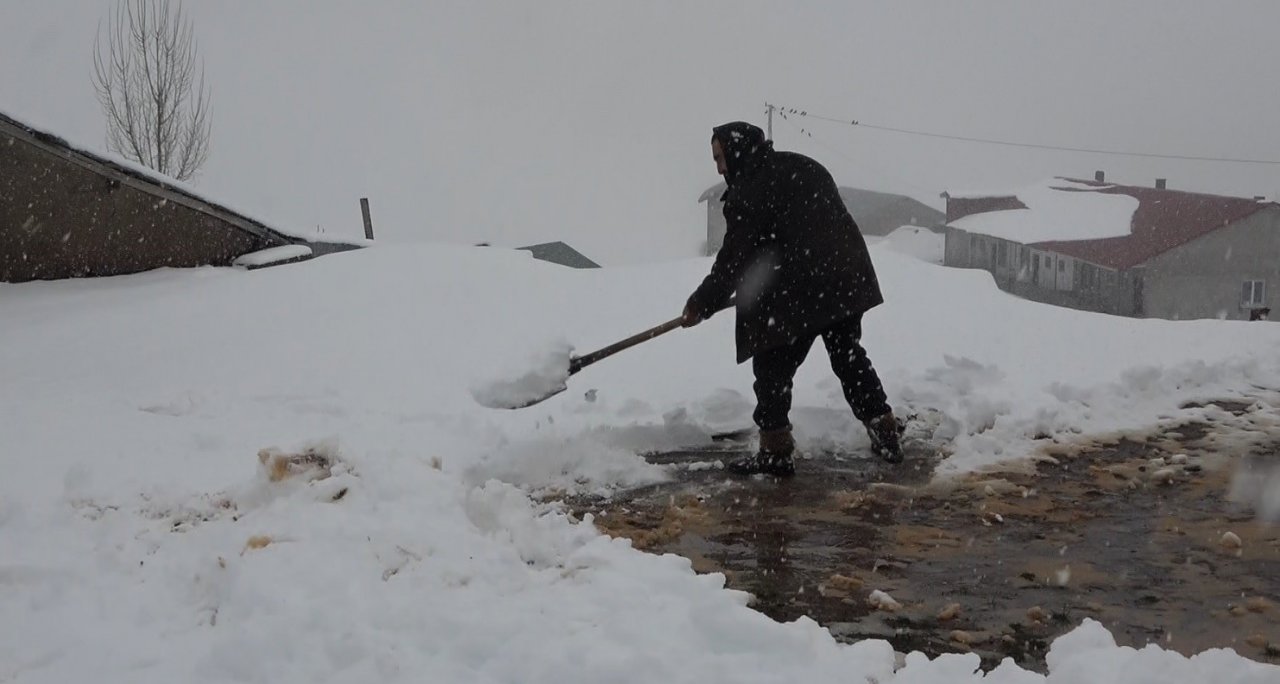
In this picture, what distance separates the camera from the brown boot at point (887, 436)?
4.90 m

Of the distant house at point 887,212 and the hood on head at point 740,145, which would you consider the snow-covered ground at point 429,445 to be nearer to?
the hood on head at point 740,145

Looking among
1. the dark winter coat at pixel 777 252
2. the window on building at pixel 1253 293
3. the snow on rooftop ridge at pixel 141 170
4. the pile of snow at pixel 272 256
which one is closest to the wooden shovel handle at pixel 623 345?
the dark winter coat at pixel 777 252

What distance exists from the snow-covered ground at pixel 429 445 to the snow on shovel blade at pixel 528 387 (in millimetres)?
93

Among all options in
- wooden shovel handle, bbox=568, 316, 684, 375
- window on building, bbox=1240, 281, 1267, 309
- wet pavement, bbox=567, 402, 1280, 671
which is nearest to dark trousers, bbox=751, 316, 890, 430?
wet pavement, bbox=567, 402, 1280, 671

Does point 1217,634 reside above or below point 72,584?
below

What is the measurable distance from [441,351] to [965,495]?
124 inches

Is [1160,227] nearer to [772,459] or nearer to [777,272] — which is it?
[777,272]

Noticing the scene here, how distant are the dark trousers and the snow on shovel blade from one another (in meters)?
1.07

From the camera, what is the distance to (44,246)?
27.4 feet

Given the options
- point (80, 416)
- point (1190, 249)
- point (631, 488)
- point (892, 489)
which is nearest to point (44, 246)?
point (80, 416)

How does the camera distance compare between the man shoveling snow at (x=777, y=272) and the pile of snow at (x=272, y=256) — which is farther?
the pile of snow at (x=272, y=256)

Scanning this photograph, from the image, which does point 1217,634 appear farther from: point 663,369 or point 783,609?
point 663,369

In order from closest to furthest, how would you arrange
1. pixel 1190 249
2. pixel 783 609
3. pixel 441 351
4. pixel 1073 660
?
pixel 1073 660 < pixel 783 609 < pixel 441 351 < pixel 1190 249

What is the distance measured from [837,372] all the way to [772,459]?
0.60 meters
